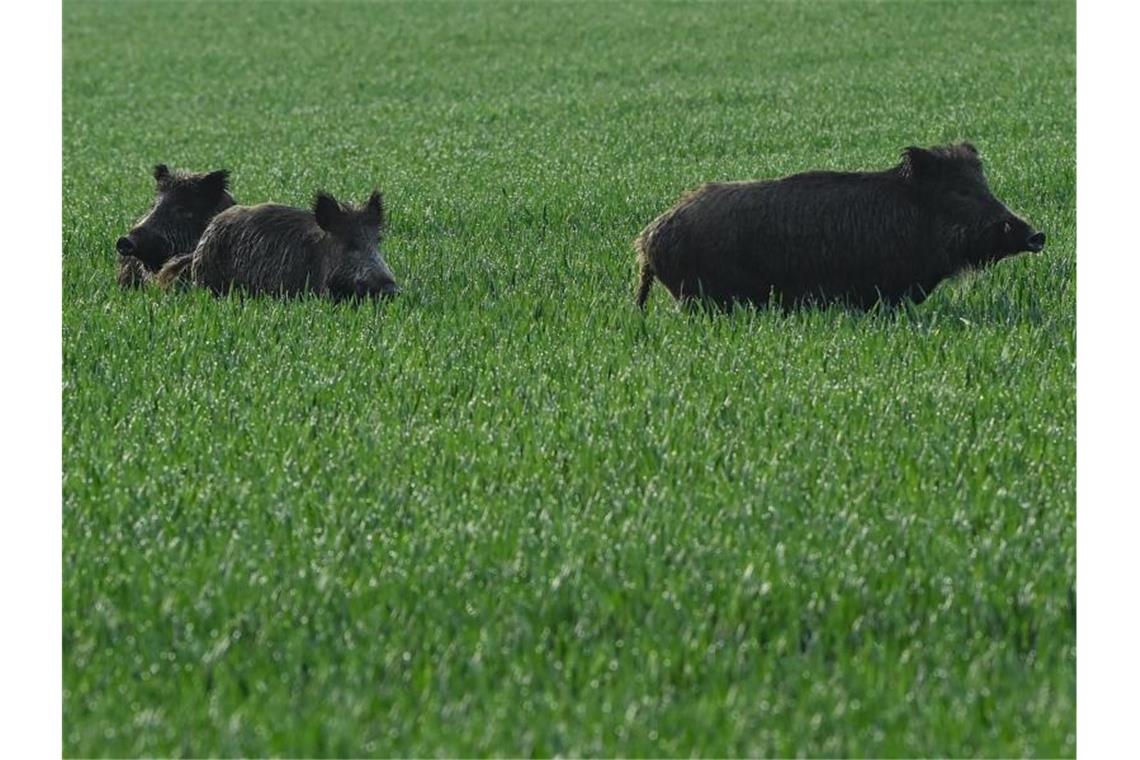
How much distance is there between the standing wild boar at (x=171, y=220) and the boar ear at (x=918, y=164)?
5014mm

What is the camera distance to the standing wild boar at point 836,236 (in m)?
10.4

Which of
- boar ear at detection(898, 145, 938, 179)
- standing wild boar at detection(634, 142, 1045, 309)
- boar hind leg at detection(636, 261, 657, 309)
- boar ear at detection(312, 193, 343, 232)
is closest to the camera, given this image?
standing wild boar at detection(634, 142, 1045, 309)

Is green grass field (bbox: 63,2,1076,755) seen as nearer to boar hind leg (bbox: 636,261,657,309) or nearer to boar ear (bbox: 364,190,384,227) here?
boar hind leg (bbox: 636,261,657,309)

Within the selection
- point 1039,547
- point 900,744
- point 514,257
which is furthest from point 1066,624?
point 514,257

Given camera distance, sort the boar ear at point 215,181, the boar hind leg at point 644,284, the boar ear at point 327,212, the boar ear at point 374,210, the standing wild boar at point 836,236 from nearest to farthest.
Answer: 1. the standing wild boar at point 836,236
2. the boar hind leg at point 644,284
3. the boar ear at point 327,212
4. the boar ear at point 374,210
5. the boar ear at point 215,181

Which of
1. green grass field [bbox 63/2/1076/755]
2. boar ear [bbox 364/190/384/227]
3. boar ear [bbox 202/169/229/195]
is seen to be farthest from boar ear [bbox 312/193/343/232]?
boar ear [bbox 202/169/229/195]

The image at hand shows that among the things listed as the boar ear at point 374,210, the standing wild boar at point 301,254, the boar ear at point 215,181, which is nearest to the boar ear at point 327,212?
the standing wild boar at point 301,254

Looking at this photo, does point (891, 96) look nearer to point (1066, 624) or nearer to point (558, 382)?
point (558, 382)

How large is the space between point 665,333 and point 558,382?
128 centimetres

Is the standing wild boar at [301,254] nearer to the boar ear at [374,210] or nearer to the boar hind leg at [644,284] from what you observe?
the boar ear at [374,210]

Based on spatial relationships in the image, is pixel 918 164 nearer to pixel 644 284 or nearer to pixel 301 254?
pixel 644 284

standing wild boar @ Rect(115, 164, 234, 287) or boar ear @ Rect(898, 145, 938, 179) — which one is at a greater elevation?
boar ear @ Rect(898, 145, 938, 179)

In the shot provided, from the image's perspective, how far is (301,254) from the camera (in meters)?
11.5

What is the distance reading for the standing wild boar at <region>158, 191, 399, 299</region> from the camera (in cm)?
1138
